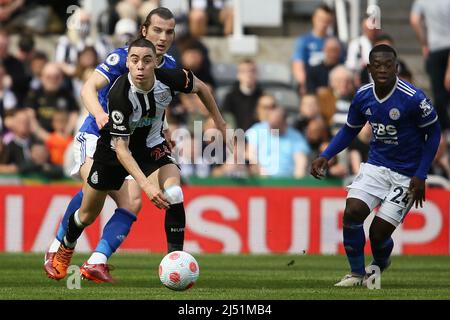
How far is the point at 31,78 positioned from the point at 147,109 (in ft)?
29.0

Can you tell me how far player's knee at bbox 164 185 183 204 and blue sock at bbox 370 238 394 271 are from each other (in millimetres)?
1842

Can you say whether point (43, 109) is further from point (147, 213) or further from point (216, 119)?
point (216, 119)

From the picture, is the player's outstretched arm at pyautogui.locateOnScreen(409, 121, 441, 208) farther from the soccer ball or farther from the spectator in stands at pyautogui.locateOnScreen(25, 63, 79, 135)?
the spectator in stands at pyautogui.locateOnScreen(25, 63, 79, 135)

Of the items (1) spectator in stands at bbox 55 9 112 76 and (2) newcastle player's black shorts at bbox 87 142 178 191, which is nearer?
(2) newcastle player's black shorts at bbox 87 142 178 191

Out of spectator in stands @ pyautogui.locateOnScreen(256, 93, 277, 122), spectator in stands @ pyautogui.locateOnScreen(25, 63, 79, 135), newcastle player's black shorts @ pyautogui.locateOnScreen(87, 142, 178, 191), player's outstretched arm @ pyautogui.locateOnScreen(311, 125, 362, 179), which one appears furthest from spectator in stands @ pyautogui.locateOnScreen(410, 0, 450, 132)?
newcastle player's black shorts @ pyautogui.locateOnScreen(87, 142, 178, 191)

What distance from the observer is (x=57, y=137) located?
17094 millimetres

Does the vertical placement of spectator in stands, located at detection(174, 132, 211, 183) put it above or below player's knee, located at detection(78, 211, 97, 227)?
below

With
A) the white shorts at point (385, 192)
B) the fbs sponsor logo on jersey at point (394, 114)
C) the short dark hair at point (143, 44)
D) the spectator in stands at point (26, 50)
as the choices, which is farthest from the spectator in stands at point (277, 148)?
the short dark hair at point (143, 44)

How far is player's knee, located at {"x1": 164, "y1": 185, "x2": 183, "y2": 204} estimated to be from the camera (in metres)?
9.52

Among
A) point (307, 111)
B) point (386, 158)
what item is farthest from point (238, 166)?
point (386, 158)

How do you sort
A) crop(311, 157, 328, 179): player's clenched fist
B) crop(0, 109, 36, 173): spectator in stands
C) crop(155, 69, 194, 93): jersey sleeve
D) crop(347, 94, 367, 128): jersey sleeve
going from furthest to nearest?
crop(0, 109, 36, 173): spectator in stands < crop(311, 157, 328, 179): player's clenched fist < crop(347, 94, 367, 128): jersey sleeve < crop(155, 69, 194, 93): jersey sleeve

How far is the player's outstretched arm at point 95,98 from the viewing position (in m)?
9.79

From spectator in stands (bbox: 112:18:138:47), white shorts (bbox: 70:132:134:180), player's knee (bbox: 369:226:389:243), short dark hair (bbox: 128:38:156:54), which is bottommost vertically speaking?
player's knee (bbox: 369:226:389:243)

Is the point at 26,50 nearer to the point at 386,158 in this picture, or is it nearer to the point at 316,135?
the point at 316,135
